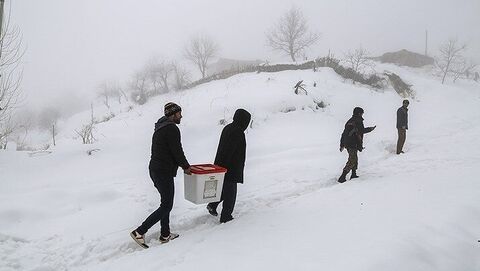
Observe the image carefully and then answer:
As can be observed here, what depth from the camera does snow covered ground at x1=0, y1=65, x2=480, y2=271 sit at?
4.23 metres

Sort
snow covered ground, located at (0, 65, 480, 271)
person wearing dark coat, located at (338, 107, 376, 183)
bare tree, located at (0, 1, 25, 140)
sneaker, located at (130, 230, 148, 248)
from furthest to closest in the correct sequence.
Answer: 1. bare tree, located at (0, 1, 25, 140)
2. person wearing dark coat, located at (338, 107, 376, 183)
3. sneaker, located at (130, 230, 148, 248)
4. snow covered ground, located at (0, 65, 480, 271)

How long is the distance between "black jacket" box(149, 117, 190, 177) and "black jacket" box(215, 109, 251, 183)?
2.82ft

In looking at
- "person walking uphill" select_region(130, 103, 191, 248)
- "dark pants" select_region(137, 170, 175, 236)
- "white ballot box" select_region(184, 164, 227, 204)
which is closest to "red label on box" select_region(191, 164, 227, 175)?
"white ballot box" select_region(184, 164, 227, 204)

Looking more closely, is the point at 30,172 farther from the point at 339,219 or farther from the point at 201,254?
the point at 339,219

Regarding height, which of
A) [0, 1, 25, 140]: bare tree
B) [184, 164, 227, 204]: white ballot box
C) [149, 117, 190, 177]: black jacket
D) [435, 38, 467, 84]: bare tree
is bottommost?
[184, 164, 227, 204]: white ballot box

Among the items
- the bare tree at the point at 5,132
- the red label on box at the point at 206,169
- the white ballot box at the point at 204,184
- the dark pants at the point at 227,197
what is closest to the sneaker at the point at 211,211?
the dark pants at the point at 227,197

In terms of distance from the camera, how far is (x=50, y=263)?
15.0ft

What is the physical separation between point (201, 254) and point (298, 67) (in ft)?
75.9

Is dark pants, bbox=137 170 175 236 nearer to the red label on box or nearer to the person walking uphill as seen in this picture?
the person walking uphill

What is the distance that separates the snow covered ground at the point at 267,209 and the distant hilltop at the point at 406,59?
3918 centimetres

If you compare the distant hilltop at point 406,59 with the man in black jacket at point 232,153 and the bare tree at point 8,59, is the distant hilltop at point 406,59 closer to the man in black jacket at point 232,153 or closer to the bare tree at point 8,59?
the bare tree at point 8,59

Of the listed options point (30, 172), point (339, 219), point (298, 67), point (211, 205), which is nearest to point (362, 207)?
point (339, 219)

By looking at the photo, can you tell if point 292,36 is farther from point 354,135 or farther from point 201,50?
point 354,135

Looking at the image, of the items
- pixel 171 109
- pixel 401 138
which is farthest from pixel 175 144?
pixel 401 138
